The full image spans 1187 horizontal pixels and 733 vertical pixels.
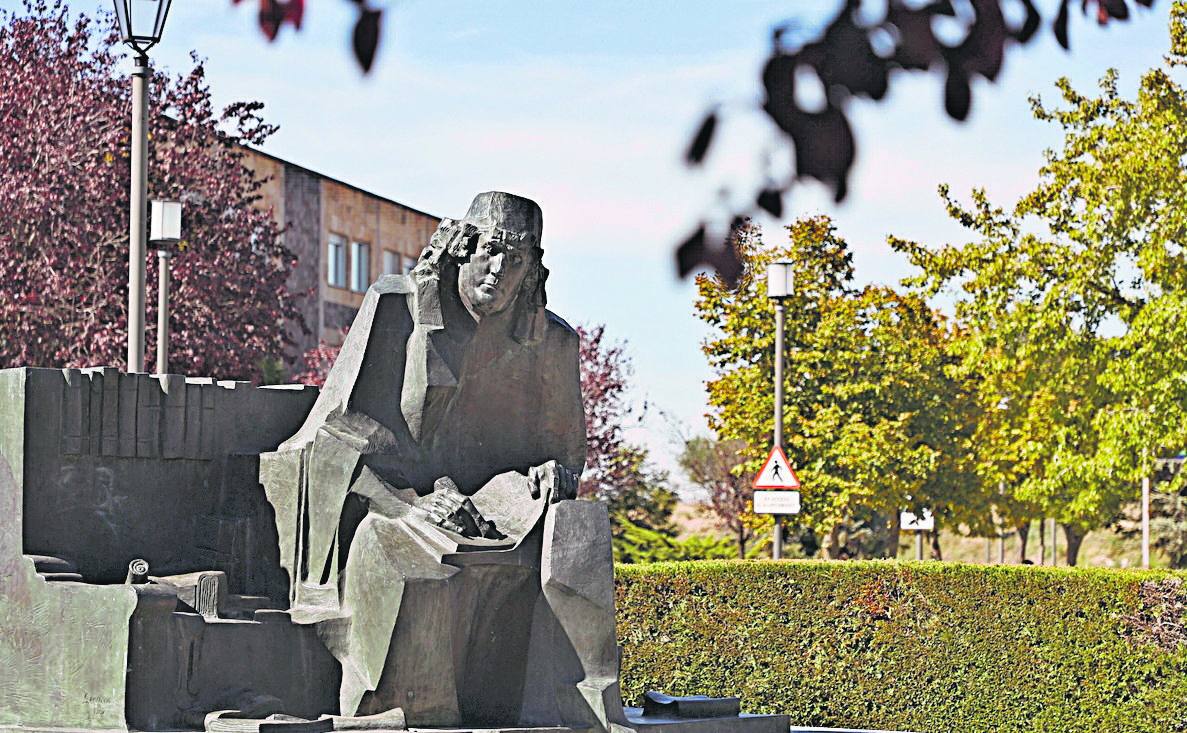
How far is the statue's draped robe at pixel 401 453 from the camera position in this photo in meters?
8.91

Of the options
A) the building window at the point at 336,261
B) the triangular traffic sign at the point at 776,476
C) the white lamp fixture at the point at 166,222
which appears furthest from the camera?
the building window at the point at 336,261

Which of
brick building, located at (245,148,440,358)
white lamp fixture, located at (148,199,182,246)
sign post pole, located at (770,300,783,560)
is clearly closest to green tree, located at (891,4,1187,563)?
sign post pole, located at (770,300,783,560)

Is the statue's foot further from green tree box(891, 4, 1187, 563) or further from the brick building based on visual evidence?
the brick building

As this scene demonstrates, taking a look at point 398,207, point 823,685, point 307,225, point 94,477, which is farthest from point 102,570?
point 398,207

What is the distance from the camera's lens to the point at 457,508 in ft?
29.6

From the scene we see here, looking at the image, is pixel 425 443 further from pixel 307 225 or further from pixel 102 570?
pixel 307 225

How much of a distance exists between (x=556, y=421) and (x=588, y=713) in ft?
5.07

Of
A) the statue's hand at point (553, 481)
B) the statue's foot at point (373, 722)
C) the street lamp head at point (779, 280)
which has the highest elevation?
the street lamp head at point (779, 280)

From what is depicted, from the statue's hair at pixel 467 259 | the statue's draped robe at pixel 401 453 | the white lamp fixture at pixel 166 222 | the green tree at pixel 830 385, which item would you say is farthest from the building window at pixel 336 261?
the statue's hair at pixel 467 259

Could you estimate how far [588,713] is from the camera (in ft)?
30.0

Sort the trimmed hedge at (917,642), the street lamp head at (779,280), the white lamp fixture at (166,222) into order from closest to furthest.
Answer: the trimmed hedge at (917,642) → the white lamp fixture at (166,222) → the street lamp head at (779,280)

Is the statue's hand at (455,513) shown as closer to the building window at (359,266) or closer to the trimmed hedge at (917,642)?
the trimmed hedge at (917,642)

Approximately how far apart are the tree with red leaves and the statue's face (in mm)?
14440

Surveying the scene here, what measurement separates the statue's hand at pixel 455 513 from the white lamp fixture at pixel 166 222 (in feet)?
26.4
